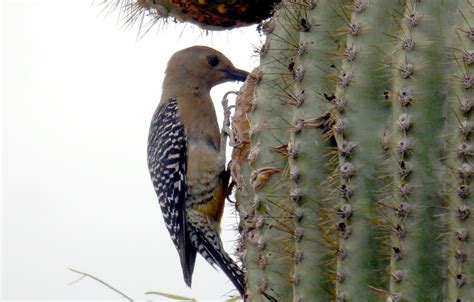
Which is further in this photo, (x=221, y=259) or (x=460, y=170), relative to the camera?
(x=221, y=259)

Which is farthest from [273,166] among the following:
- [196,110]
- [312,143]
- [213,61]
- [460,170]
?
[213,61]

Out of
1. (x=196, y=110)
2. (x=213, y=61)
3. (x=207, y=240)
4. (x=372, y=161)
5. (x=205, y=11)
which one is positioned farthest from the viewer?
(x=213, y=61)

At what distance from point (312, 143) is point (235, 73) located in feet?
8.60

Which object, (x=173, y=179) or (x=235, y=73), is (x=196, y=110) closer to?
(x=235, y=73)

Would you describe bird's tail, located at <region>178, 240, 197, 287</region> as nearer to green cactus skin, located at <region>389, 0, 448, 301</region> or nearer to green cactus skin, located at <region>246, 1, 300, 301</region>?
green cactus skin, located at <region>246, 1, 300, 301</region>

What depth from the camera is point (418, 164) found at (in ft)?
6.18

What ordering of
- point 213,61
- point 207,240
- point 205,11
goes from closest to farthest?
point 205,11
point 207,240
point 213,61

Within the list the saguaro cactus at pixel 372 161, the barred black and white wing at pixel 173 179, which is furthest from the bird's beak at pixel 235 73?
the saguaro cactus at pixel 372 161

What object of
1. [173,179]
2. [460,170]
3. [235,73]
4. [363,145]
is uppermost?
[235,73]

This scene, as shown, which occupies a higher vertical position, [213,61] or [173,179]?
[213,61]

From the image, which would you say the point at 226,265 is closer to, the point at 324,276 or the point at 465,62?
the point at 324,276

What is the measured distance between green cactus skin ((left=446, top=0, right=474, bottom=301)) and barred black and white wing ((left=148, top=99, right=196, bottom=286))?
2.59 meters

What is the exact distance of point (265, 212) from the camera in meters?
2.39

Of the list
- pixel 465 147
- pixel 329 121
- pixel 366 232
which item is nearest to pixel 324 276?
pixel 366 232
